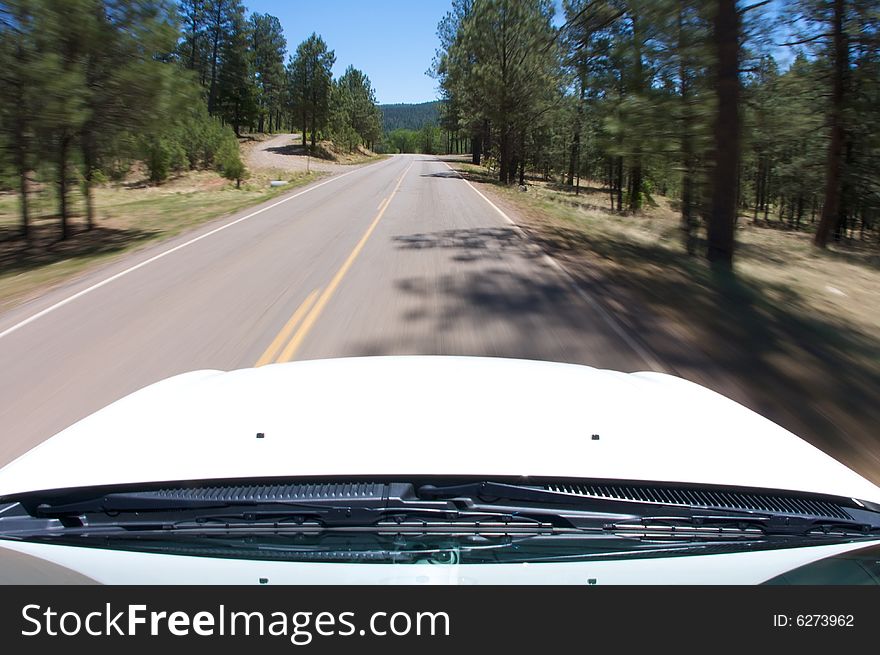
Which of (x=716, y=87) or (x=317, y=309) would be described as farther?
(x=716, y=87)

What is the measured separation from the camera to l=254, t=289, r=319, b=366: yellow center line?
241 inches

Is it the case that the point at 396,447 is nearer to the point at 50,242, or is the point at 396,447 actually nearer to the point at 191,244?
the point at 191,244

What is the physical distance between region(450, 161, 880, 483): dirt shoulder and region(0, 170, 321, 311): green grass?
32.5ft

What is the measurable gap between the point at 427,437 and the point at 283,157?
225ft

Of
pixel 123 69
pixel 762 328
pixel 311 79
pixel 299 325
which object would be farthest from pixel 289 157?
pixel 762 328

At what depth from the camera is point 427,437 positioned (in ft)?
7.89

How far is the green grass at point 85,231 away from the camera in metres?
12.1

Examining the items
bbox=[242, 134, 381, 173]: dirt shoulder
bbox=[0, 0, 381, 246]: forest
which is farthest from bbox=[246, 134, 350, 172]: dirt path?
bbox=[0, 0, 381, 246]: forest

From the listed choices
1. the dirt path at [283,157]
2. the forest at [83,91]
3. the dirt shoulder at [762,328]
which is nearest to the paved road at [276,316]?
the dirt shoulder at [762,328]

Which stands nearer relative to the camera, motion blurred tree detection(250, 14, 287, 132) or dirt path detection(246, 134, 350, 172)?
dirt path detection(246, 134, 350, 172)

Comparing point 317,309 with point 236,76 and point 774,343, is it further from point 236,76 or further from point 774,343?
point 236,76

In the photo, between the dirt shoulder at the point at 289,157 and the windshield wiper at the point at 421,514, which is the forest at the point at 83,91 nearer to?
the windshield wiper at the point at 421,514

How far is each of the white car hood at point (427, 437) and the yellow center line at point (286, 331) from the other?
282cm

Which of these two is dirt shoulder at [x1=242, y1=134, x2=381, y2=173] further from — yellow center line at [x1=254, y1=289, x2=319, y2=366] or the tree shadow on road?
yellow center line at [x1=254, y1=289, x2=319, y2=366]
